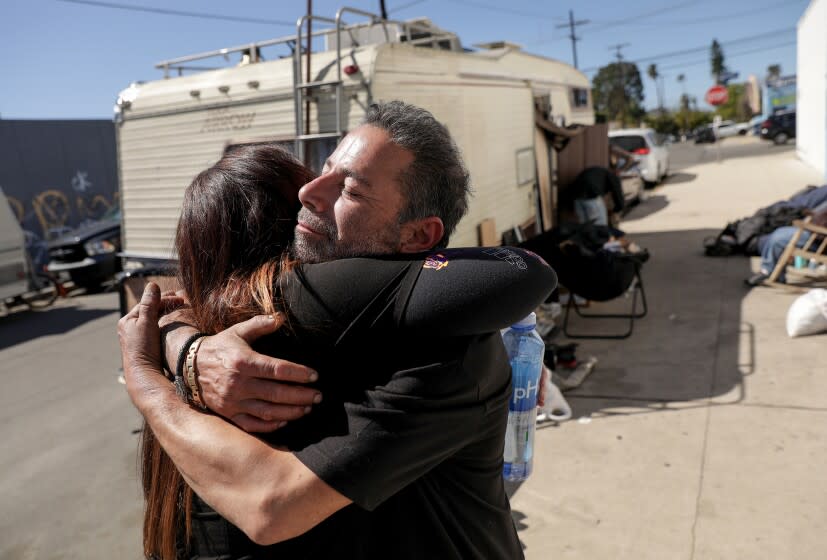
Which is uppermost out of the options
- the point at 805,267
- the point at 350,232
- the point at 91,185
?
the point at 91,185

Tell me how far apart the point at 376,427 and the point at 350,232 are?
1.31 feet

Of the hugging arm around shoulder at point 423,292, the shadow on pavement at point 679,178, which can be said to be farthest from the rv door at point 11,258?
the shadow on pavement at point 679,178

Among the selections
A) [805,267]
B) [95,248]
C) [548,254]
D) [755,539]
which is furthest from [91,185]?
[755,539]

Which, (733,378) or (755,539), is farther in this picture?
(733,378)

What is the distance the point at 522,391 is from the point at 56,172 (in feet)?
53.1

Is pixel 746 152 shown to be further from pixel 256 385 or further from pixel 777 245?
pixel 256 385

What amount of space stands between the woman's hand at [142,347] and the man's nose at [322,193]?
455 mm

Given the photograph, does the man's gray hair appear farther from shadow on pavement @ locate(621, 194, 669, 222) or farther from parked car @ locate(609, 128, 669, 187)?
parked car @ locate(609, 128, 669, 187)

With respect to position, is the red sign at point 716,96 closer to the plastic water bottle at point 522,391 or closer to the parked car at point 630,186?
the parked car at point 630,186

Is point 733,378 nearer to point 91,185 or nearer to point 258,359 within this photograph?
point 258,359

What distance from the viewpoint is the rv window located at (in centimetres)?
1221

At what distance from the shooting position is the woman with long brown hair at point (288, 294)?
106 centimetres

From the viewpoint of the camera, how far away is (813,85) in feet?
66.7

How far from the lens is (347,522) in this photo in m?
1.16
